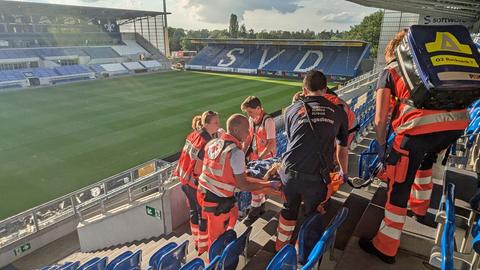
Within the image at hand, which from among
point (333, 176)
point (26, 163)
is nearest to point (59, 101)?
point (26, 163)

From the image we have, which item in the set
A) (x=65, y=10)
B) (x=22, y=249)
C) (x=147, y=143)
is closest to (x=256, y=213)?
(x=22, y=249)

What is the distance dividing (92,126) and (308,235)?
17.6 metres

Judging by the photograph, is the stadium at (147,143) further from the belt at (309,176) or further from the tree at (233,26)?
the tree at (233,26)

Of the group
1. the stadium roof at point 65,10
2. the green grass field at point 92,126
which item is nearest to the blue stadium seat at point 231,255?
the green grass field at point 92,126

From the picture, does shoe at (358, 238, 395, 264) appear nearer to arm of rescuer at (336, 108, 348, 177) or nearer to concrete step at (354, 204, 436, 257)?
concrete step at (354, 204, 436, 257)

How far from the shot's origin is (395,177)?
256cm

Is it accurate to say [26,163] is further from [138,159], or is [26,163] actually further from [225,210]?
[225,210]

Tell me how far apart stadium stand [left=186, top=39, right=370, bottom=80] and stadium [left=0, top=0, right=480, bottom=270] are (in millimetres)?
196

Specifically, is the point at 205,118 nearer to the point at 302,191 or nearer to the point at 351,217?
the point at 302,191

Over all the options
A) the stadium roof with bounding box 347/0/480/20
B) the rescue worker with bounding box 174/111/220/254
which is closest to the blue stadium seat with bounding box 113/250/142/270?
the rescue worker with bounding box 174/111/220/254

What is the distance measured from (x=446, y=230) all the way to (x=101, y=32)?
51.8 meters

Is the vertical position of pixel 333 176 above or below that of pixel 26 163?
above

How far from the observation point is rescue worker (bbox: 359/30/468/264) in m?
2.44

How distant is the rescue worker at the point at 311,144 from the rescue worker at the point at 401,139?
Result: 1.27ft
